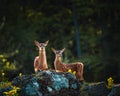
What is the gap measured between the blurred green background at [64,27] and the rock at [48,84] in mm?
21605

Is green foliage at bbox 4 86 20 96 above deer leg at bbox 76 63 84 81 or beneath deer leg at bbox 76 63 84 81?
beneath

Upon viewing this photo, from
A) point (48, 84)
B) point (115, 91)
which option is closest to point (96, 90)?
point (115, 91)

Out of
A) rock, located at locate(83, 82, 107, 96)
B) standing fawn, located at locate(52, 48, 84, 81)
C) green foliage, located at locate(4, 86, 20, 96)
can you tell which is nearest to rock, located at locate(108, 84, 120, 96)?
rock, located at locate(83, 82, 107, 96)

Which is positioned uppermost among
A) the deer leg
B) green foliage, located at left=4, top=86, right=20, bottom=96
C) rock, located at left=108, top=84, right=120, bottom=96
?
the deer leg

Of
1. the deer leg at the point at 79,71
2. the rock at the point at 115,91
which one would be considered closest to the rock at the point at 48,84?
the rock at the point at 115,91

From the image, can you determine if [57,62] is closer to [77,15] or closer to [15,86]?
[15,86]

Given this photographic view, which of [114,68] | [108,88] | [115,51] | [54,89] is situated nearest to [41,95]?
[54,89]

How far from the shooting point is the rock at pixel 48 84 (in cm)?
1920

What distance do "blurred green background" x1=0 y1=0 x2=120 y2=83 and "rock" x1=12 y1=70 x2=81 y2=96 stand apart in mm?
21605

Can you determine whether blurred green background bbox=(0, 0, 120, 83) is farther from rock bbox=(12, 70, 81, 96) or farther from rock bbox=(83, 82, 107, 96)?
rock bbox=(12, 70, 81, 96)

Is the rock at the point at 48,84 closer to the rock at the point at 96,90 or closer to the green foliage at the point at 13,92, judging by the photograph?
the green foliage at the point at 13,92

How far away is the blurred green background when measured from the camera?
4338 centimetres

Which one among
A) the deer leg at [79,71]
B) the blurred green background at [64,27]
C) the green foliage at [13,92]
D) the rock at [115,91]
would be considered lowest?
the rock at [115,91]

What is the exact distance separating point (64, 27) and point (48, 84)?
27.2 meters
